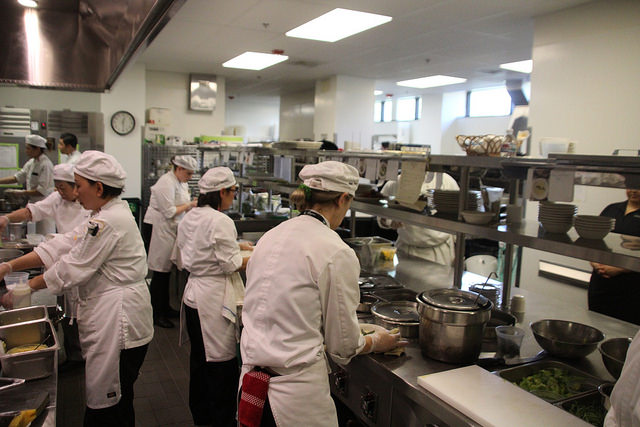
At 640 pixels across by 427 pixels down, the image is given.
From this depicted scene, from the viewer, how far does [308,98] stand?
10.2 meters

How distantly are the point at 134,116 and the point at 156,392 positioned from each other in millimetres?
5219

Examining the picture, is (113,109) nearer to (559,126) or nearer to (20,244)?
(20,244)

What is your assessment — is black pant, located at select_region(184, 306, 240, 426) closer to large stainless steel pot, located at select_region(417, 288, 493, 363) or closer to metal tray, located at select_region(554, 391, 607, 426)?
large stainless steel pot, located at select_region(417, 288, 493, 363)

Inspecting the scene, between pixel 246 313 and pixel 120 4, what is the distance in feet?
3.96

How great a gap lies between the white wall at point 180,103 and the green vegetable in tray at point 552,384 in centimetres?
766

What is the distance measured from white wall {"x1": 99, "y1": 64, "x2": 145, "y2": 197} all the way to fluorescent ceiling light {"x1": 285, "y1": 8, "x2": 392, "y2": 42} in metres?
3.32

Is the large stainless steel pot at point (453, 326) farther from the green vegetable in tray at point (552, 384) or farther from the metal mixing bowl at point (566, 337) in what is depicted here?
the metal mixing bowl at point (566, 337)

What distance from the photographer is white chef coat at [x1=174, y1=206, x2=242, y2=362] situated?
2973 mm

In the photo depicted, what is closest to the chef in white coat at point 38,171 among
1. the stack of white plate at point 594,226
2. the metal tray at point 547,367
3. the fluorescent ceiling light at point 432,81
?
the metal tray at point 547,367

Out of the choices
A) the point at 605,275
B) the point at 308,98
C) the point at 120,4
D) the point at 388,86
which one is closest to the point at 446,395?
the point at 120,4

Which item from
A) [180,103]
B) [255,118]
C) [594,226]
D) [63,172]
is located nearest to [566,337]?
[594,226]

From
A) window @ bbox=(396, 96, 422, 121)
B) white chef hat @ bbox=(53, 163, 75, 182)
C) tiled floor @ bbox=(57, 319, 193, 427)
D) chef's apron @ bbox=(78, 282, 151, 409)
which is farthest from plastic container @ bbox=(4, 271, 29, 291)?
window @ bbox=(396, 96, 422, 121)

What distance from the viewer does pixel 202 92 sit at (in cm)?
861

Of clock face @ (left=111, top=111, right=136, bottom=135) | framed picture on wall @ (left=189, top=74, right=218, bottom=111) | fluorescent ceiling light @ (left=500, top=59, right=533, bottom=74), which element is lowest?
clock face @ (left=111, top=111, right=136, bottom=135)
